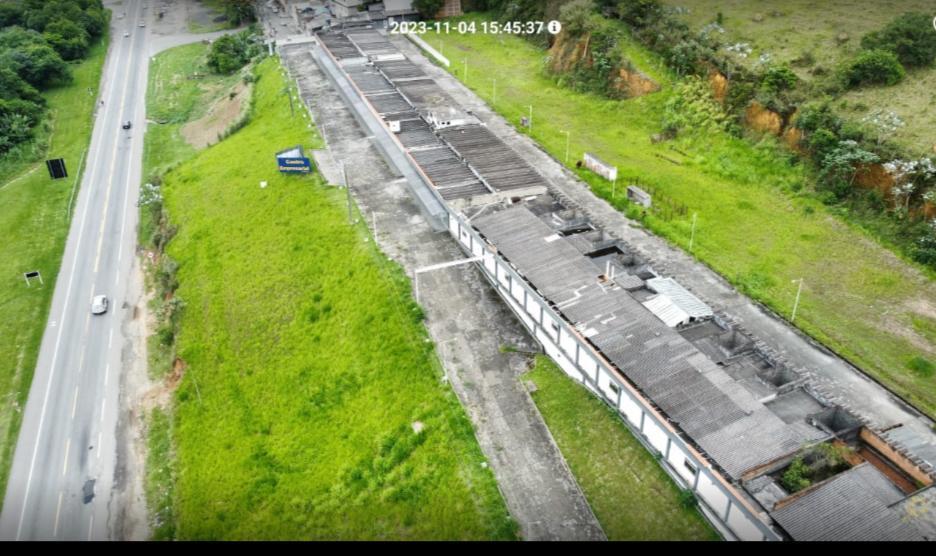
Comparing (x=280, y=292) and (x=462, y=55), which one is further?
(x=462, y=55)

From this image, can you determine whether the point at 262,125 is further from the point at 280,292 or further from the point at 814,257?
the point at 814,257

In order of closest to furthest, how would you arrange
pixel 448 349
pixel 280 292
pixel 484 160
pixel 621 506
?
pixel 621 506, pixel 448 349, pixel 280 292, pixel 484 160

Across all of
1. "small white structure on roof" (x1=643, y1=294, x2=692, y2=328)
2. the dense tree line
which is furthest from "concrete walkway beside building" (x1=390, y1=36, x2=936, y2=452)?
the dense tree line

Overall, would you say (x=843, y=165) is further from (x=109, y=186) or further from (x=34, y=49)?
(x=34, y=49)

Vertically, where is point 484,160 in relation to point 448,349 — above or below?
above

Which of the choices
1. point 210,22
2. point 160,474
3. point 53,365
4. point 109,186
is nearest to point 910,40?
point 160,474

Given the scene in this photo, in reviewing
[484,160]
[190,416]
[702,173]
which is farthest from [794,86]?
[190,416]

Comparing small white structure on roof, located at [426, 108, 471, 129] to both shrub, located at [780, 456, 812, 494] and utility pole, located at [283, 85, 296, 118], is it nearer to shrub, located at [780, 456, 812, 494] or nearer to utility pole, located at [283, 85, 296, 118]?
utility pole, located at [283, 85, 296, 118]
